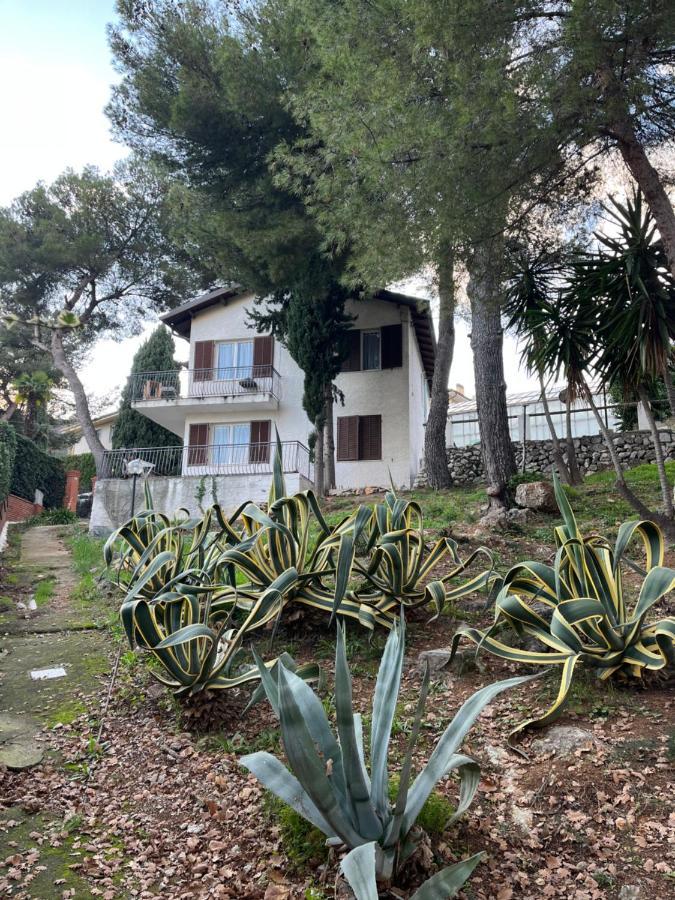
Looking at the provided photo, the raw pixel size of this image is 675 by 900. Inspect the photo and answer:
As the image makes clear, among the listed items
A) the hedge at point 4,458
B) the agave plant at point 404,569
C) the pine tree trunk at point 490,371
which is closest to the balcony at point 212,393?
the hedge at point 4,458

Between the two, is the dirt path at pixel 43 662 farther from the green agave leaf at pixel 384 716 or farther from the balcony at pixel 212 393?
the balcony at pixel 212 393

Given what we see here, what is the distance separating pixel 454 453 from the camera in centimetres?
1794

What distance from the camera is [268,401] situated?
19797 mm

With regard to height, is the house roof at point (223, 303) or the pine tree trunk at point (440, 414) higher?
the house roof at point (223, 303)

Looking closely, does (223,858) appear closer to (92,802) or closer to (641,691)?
(92,802)

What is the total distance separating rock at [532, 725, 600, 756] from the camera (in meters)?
2.87

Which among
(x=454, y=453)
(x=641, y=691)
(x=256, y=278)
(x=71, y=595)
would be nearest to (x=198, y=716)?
(x=641, y=691)

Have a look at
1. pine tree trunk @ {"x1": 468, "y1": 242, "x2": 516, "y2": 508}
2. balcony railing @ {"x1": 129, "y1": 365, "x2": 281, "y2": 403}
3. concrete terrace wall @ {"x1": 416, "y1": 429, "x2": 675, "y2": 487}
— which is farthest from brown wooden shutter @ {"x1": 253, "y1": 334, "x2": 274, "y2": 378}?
pine tree trunk @ {"x1": 468, "y1": 242, "x2": 516, "y2": 508}

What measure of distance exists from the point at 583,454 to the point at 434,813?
564 inches

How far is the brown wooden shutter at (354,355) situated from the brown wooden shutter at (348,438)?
1510mm

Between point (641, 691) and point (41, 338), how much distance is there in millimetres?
23581

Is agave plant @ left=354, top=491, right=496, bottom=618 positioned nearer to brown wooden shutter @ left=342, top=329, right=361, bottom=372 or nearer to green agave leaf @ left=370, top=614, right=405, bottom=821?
green agave leaf @ left=370, top=614, right=405, bottom=821

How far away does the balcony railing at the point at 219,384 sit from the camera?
795 inches

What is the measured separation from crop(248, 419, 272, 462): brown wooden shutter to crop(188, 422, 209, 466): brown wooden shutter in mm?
1468
